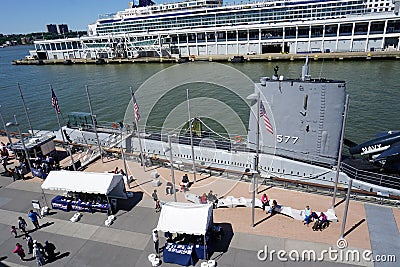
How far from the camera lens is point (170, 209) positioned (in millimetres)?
11422

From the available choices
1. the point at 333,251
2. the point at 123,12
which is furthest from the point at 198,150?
the point at 123,12

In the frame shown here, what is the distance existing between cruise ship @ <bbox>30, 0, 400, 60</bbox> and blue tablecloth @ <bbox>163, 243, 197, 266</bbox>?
7024cm

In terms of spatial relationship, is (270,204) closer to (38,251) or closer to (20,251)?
(38,251)

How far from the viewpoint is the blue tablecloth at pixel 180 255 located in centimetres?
1082

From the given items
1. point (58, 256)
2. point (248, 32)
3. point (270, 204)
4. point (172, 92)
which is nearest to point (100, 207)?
point (58, 256)

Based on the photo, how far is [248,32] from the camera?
75.2 meters

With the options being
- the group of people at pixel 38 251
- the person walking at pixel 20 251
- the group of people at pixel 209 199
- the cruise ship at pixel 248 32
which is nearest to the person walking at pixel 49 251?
the group of people at pixel 38 251

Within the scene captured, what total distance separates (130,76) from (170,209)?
189 ft

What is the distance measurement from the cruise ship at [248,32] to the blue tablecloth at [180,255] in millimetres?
70240

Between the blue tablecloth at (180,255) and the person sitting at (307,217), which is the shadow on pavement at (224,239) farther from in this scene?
the person sitting at (307,217)

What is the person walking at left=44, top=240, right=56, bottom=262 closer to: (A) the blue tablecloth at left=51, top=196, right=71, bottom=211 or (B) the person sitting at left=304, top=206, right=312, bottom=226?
(A) the blue tablecloth at left=51, top=196, right=71, bottom=211

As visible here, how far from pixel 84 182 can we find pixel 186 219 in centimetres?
624

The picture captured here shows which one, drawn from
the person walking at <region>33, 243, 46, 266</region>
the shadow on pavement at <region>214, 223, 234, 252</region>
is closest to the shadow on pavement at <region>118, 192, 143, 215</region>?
the person walking at <region>33, 243, 46, 266</region>

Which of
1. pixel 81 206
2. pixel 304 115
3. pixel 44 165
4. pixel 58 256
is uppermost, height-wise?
pixel 304 115
